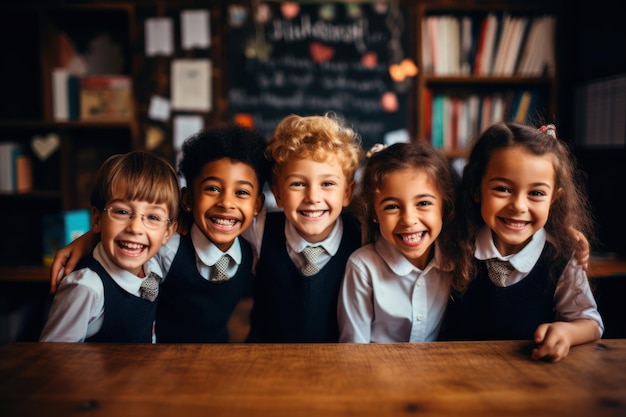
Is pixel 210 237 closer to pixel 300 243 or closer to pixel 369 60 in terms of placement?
pixel 300 243

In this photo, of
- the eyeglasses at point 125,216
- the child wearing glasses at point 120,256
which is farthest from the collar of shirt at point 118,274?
the eyeglasses at point 125,216

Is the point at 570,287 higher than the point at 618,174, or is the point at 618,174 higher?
the point at 618,174

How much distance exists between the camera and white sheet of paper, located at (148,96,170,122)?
3.18 m

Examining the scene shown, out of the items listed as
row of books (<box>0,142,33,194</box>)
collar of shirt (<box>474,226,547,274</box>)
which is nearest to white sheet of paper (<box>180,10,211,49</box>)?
row of books (<box>0,142,33,194</box>)

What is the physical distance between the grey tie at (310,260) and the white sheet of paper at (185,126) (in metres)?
2.05

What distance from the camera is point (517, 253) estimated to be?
1259mm

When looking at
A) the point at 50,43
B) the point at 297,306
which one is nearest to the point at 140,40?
the point at 50,43

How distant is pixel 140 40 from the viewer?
316 cm

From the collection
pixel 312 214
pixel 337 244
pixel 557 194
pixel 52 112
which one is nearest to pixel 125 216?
pixel 312 214

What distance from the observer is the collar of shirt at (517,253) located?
1.25 m

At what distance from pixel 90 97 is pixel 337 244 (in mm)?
2358

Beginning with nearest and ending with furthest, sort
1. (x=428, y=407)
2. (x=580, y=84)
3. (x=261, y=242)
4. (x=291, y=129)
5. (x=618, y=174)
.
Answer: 1. (x=428, y=407)
2. (x=291, y=129)
3. (x=261, y=242)
4. (x=618, y=174)
5. (x=580, y=84)

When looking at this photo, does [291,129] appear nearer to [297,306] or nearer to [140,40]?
[297,306]

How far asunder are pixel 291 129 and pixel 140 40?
2260 mm
